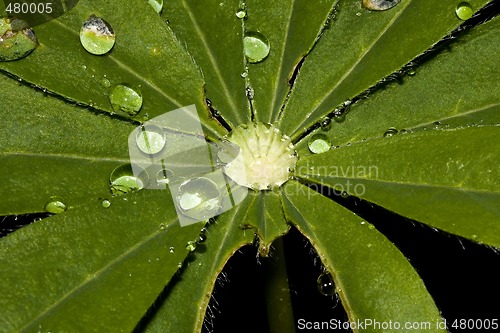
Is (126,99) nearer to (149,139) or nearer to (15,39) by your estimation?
(149,139)

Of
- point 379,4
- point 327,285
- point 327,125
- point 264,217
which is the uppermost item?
point 379,4

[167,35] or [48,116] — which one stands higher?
[167,35]

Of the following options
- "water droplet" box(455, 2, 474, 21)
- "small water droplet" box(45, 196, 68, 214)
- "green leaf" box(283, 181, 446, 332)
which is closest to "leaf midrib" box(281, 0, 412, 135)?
"water droplet" box(455, 2, 474, 21)

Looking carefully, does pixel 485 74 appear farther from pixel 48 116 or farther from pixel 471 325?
pixel 48 116

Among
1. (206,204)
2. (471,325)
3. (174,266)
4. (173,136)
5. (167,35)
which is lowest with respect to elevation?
(471,325)

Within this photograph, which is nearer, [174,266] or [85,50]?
[174,266]

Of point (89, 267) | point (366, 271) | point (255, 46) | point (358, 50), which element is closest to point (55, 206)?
point (89, 267)

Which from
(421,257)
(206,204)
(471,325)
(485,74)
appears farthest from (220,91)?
(471,325)
